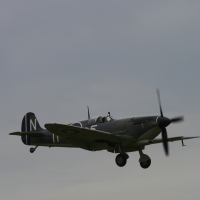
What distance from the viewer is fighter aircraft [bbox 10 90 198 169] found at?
76.1 feet

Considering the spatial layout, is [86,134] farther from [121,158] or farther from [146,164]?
[146,164]

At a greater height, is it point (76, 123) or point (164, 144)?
point (76, 123)

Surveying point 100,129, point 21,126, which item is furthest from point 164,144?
point 21,126

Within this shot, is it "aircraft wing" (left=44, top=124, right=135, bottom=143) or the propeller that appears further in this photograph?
the propeller

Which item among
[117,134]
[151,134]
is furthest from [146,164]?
[117,134]

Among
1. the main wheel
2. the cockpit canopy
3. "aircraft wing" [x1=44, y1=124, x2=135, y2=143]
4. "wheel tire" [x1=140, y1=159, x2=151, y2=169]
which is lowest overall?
"wheel tire" [x1=140, y1=159, x2=151, y2=169]

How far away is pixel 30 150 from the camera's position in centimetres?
2712

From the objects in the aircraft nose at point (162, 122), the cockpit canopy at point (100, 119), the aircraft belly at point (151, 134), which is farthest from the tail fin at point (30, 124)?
the aircraft nose at point (162, 122)

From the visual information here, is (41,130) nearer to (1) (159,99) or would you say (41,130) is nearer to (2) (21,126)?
(2) (21,126)

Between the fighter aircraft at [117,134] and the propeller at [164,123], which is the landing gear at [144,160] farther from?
the propeller at [164,123]

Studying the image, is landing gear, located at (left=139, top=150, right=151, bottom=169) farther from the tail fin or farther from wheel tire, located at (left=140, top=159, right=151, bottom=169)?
the tail fin

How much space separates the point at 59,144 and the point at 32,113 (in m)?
4.64

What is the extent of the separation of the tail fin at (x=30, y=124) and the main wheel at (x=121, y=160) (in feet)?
20.1

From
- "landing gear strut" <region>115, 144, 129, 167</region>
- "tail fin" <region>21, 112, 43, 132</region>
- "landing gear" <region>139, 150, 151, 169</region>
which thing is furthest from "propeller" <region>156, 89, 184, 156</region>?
"tail fin" <region>21, 112, 43, 132</region>
